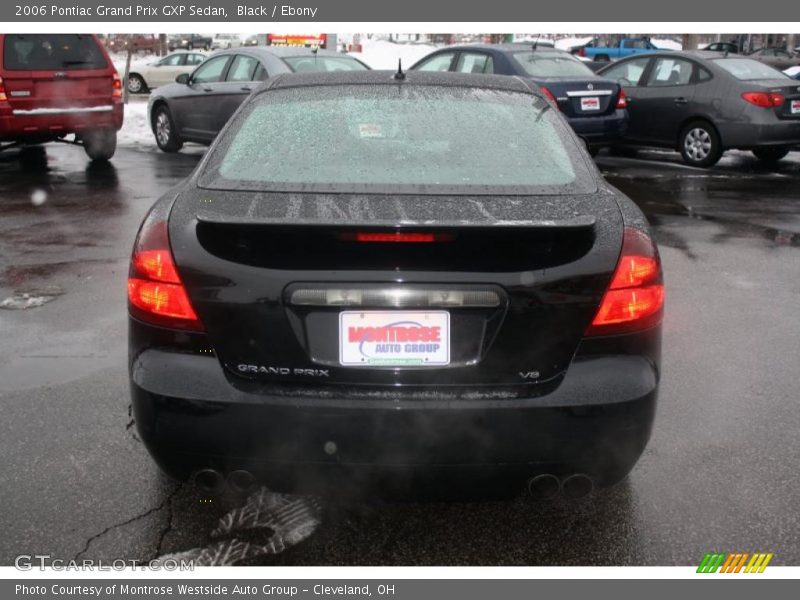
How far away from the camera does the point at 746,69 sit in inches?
512

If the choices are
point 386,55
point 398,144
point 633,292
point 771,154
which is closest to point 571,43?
point 386,55

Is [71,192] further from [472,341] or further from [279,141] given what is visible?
[472,341]

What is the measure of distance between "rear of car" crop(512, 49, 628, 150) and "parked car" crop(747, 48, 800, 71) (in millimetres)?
13731

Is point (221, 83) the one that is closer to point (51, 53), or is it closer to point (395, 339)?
point (51, 53)

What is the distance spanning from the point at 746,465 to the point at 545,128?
1.59m

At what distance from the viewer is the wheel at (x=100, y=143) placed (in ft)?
42.0

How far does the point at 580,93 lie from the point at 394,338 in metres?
10.5

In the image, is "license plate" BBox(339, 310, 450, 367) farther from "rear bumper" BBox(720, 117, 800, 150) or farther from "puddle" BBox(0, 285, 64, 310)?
"rear bumper" BBox(720, 117, 800, 150)

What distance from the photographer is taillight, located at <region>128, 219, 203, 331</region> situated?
2.79 metres

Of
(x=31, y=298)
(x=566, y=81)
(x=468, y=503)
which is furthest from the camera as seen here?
(x=566, y=81)

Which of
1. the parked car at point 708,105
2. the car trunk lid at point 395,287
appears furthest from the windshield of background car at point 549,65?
the car trunk lid at point 395,287

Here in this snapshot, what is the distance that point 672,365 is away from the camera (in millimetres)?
4898

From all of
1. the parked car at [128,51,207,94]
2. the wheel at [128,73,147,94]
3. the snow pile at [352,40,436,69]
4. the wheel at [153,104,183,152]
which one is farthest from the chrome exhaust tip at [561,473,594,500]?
the snow pile at [352,40,436,69]

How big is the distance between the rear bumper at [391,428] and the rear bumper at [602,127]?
1012 centimetres
